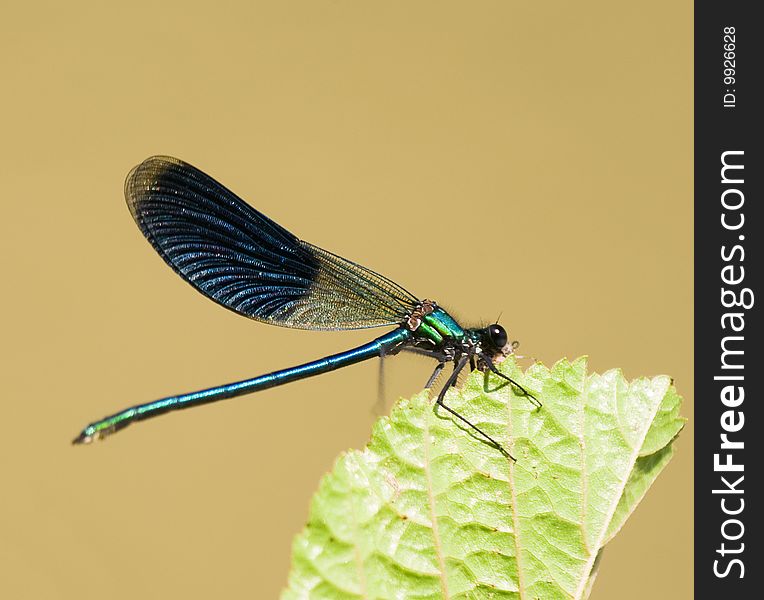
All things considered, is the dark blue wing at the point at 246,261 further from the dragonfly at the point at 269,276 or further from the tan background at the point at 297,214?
the tan background at the point at 297,214

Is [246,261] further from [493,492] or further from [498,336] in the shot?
[493,492]

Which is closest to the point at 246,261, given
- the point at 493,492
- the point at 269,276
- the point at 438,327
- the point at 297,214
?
the point at 269,276

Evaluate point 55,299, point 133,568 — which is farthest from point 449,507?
point 55,299

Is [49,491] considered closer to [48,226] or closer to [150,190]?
[48,226]

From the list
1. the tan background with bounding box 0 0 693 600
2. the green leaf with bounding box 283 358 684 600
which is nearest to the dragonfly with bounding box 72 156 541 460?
the green leaf with bounding box 283 358 684 600

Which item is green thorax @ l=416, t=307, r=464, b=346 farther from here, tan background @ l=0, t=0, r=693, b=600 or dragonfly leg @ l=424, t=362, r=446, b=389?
tan background @ l=0, t=0, r=693, b=600

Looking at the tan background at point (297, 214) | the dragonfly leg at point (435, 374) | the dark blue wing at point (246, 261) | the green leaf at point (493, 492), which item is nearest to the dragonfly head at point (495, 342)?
the dragonfly leg at point (435, 374)

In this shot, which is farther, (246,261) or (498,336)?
(246,261)
